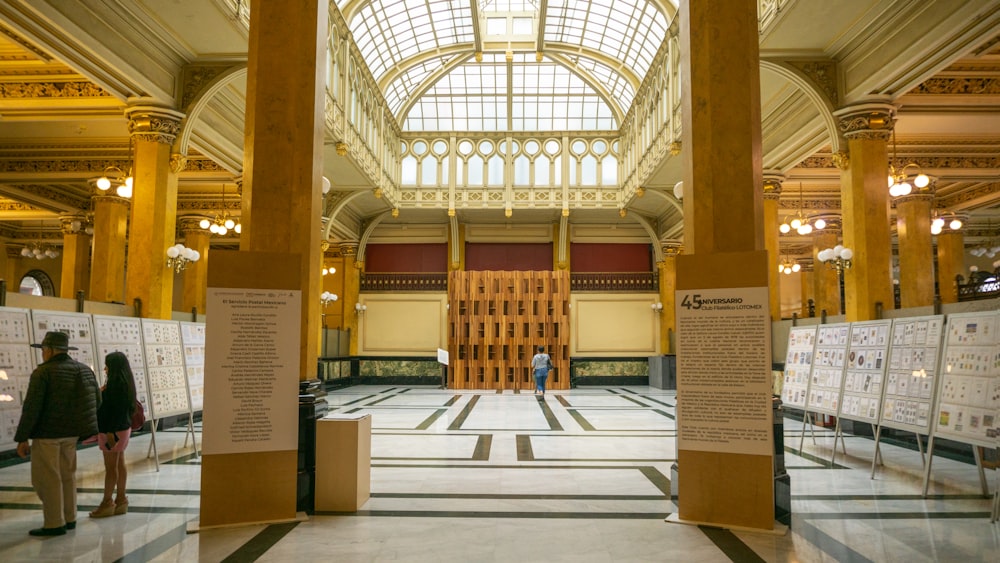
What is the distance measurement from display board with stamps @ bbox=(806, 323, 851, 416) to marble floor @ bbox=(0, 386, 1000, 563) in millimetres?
655

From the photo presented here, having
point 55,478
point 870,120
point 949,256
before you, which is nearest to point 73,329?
point 55,478

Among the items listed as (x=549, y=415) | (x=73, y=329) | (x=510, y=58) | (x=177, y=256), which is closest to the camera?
(x=73, y=329)

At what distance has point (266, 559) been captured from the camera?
12.9ft

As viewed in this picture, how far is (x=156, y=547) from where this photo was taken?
4.21 m

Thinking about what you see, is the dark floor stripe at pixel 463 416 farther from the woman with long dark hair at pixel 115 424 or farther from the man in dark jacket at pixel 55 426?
the man in dark jacket at pixel 55 426

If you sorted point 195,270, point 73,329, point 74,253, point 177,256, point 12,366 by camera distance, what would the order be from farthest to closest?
point 74,253
point 195,270
point 177,256
point 73,329
point 12,366

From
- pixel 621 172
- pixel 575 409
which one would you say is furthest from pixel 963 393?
pixel 621 172

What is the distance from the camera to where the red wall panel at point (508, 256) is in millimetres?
23891

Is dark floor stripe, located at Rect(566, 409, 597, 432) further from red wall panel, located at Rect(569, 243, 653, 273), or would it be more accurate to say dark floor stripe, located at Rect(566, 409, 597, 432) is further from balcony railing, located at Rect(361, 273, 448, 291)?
balcony railing, located at Rect(361, 273, 448, 291)

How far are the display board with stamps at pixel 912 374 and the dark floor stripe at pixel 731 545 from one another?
299 cm

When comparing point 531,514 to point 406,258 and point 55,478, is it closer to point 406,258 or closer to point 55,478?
point 55,478

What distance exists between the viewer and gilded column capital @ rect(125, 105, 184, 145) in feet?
35.7

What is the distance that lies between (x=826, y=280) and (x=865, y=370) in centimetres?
1531

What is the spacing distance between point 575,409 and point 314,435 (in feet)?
31.7
